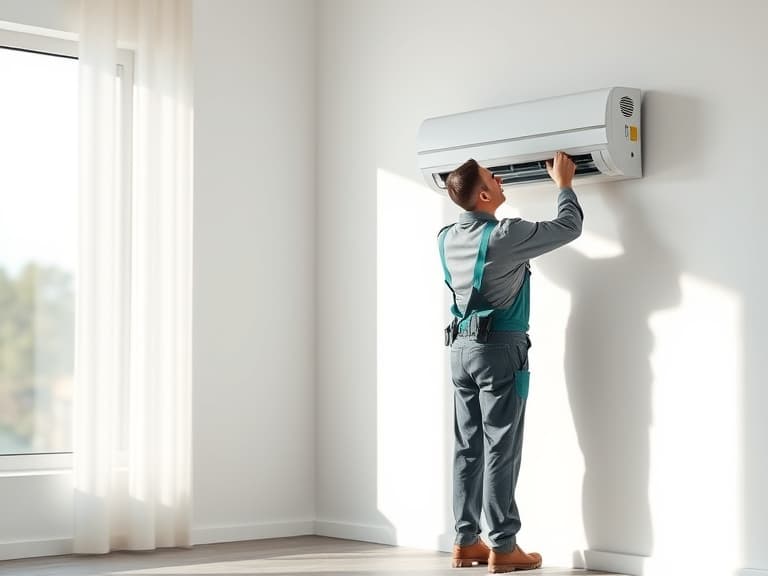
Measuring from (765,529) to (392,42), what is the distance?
2.60 metres

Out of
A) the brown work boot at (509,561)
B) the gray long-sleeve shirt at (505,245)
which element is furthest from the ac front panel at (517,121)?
the brown work boot at (509,561)

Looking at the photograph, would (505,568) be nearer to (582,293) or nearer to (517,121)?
(582,293)

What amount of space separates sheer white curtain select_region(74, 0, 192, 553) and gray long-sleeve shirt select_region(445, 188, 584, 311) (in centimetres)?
133

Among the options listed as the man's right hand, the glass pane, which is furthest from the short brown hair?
the glass pane

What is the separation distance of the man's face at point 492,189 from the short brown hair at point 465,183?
0.08ft

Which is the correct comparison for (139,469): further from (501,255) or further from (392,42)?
(392,42)

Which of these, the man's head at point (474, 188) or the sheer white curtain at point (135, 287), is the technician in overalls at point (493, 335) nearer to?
the man's head at point (474, 188)

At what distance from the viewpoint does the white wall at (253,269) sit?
516 centimetres

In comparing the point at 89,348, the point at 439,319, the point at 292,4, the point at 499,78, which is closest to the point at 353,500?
the point at 439,319

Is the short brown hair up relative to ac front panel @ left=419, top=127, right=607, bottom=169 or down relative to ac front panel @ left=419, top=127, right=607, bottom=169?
down

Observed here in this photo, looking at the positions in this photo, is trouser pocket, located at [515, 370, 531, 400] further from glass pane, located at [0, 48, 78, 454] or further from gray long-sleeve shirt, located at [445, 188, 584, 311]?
glass pane, located at [0, 48, 78, 454]

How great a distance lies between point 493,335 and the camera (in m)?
4.18

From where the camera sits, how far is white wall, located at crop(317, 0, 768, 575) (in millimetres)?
3865

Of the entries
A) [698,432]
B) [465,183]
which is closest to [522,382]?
[698,432]
